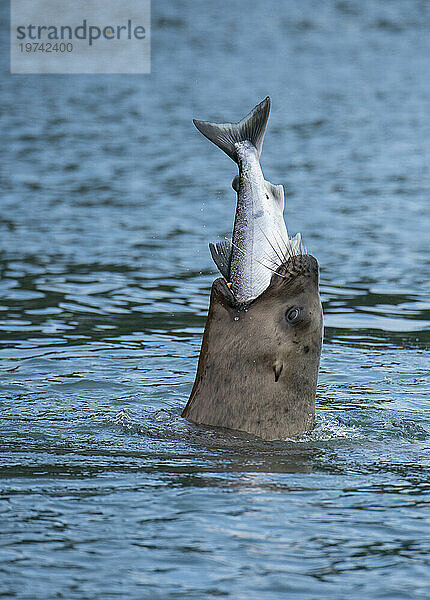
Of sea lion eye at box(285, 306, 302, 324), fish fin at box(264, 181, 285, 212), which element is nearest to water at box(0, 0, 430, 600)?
sea lion eye at box(285, 306, 302, 324)

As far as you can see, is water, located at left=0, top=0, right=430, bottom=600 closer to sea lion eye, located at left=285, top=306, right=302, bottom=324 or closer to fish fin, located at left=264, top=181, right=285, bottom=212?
sea lion eye, located at left=285, top=306, right=302, bottom=324

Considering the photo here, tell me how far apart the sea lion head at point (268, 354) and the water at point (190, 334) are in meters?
0.17

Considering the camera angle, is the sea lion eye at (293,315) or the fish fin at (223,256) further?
the fish fin at (223,256)

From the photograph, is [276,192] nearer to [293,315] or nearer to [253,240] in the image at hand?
[253,240]

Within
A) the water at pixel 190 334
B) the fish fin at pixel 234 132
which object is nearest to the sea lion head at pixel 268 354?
the water at pixel 190 334

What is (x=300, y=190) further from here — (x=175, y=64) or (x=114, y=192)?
(x=175, y=64)

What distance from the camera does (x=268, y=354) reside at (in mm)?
6711

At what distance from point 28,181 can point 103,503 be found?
9366mm

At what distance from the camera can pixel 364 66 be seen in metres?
22.1

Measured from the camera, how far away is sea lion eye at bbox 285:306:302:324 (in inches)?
263

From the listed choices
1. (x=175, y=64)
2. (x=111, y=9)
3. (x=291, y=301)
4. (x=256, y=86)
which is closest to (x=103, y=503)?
(x=291, y=301)

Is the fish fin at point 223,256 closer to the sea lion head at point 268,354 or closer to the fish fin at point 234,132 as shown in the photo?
the sea lion head at point 268,354

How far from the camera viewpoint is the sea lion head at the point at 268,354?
6.70m

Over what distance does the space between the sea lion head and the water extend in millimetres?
170
